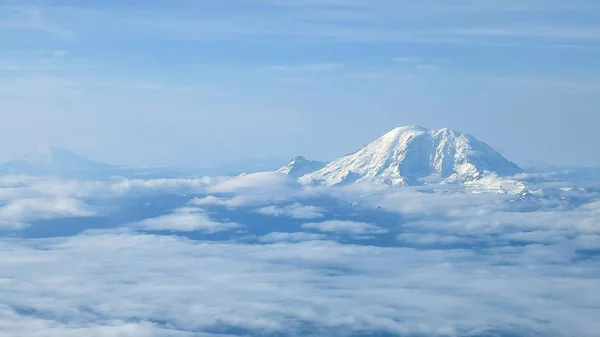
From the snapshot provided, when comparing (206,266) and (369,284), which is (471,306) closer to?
(369,284)

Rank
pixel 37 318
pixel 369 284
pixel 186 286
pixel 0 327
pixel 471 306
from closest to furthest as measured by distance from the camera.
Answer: pixel 0 327
pixel 37 318
pixel 471 306
pixel 186 286
pixel 369 284

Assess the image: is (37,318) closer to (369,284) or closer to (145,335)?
(145,335)

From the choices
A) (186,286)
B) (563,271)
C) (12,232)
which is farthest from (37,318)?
(563,271)

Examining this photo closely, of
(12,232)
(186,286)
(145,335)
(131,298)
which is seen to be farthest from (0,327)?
(12,232)

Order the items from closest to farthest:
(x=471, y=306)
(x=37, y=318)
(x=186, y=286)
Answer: (x=37, y=318), (x=471, y=306), (x=186, y=286)

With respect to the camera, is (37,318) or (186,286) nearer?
(37,318)

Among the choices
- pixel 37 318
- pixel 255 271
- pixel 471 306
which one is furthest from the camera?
pixel 255 271

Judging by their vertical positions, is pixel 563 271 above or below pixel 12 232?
below

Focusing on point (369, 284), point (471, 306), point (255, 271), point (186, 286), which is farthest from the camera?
point (255, 271)

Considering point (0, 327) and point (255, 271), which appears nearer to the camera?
point (0, 327)
